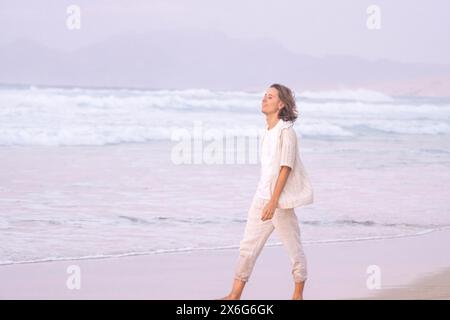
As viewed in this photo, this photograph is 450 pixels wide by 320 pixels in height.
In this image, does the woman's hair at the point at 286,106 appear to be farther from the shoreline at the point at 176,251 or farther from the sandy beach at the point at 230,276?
the shoreline at the point at 176,251

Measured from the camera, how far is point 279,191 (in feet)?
14.5

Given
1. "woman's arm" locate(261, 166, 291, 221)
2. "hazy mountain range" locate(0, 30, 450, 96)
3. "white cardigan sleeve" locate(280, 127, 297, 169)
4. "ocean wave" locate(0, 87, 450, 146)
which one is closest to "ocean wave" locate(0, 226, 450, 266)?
"woman's arm" locate(261, 166, 291, 221)

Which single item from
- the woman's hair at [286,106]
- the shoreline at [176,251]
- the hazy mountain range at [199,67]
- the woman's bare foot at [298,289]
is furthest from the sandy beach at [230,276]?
the hazy mountain range at [199,67]

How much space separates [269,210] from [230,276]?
4.04 ft

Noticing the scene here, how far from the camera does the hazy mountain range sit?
16.7 m

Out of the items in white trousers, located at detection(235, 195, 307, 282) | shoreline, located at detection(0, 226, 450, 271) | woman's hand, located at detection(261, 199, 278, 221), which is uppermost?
woman's hand, located at detection(261, 199, 278, 221)

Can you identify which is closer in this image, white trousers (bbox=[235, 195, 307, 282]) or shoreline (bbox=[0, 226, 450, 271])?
white trousers (bbox=[235, 195, 307, 282])

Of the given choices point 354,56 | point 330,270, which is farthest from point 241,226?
point 354,56

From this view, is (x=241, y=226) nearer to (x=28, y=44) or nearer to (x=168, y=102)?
(x=28, y=44)

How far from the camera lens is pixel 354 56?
16.9 metres

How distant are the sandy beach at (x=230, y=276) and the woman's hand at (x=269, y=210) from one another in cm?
68

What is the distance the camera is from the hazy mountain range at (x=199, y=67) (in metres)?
16.7

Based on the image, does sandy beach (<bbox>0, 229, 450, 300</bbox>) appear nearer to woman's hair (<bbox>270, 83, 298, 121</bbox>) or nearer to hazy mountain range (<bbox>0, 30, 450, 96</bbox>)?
woman's hair (<bbox>270, 83, 298, 121</bbox>)
